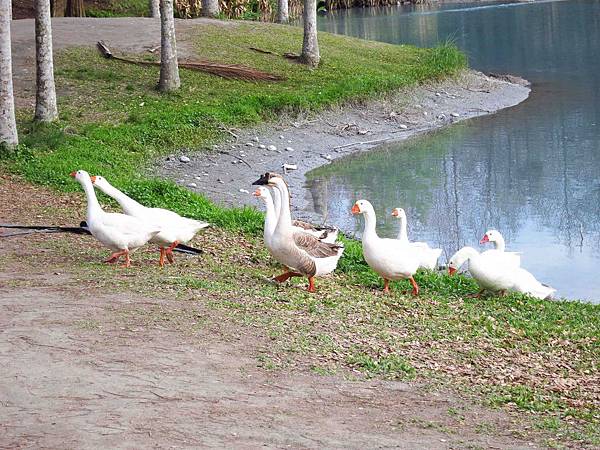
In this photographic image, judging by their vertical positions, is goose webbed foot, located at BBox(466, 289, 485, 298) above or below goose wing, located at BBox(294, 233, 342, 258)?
below

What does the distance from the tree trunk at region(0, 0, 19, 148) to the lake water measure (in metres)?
5.49

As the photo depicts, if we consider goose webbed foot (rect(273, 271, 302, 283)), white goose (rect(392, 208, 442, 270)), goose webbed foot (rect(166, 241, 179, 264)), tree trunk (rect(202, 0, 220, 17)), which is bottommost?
white goose (rect(392, 208, 442, 270))

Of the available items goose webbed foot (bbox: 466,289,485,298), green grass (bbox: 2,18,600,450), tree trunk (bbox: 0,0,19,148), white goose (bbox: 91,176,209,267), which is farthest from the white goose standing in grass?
tree trunk (bbox: 0,0,19,148)

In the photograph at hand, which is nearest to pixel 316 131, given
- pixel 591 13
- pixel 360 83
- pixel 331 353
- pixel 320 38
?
pixel 360 83

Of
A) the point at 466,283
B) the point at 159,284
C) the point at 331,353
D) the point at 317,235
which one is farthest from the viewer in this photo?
the point at 466,283

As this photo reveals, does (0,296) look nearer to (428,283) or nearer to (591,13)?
(428,283)

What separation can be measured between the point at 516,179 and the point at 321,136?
4954 millimetres

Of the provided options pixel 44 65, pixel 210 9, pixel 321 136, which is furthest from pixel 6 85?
pixel 210 9

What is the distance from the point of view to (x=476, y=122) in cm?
2716

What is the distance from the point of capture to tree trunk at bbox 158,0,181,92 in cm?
2315

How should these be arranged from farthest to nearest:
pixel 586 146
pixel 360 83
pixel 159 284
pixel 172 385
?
pixel 360 83
pixel 586 146
pixel 159 284
pixel 172 385

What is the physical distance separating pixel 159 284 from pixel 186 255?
2129 mm

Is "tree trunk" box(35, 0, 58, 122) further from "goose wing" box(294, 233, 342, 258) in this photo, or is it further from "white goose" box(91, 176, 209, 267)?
A: "goose wing" box(294, 233, 342, 258)

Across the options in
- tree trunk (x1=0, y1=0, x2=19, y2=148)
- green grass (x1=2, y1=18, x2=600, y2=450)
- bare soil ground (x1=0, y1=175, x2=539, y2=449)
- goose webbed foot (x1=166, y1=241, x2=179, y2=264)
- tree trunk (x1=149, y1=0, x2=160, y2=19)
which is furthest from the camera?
tree trunk (x1=149, y1=0, x2=160, y2=19)
